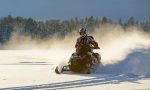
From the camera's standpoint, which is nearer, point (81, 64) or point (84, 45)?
point (81, 64)

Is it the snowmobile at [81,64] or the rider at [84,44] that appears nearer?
the snowmobile at [81,64]

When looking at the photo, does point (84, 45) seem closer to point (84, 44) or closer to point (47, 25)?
point (84, 44)

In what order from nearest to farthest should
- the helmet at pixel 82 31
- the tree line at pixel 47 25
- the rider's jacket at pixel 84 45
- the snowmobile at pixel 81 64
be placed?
the snowmobile at pixel 81 64
the rider's jacket at pixel 84 45
the helmet at pixel 82 31
the tree line at pixel 47 25

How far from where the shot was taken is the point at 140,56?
845 inches

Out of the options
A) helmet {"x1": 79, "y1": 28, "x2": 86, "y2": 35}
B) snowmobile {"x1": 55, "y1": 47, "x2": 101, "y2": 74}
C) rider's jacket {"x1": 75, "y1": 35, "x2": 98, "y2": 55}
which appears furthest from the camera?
helmet {"x1": 79, "y1": 28, "x2": 86, "y2": 35}

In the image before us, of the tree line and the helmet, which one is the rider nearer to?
the helmet

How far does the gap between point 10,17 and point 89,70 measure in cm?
13422

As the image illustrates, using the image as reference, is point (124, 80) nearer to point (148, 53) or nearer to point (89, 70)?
point (89, 70)

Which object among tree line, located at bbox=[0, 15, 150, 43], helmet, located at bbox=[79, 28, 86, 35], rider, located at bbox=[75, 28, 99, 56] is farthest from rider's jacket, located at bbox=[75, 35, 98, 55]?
tree line, located at bbox=[0, 15, 150, 43]

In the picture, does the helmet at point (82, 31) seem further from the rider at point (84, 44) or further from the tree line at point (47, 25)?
the tree line at point (47, 25)

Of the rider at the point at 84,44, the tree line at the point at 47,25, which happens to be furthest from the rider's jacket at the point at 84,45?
the tree line at the point at 47,25

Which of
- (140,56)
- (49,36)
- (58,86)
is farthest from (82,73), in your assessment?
(49,36)

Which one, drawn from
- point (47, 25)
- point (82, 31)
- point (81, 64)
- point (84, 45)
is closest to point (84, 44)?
point (84, 45)

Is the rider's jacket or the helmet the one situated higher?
the helmet
